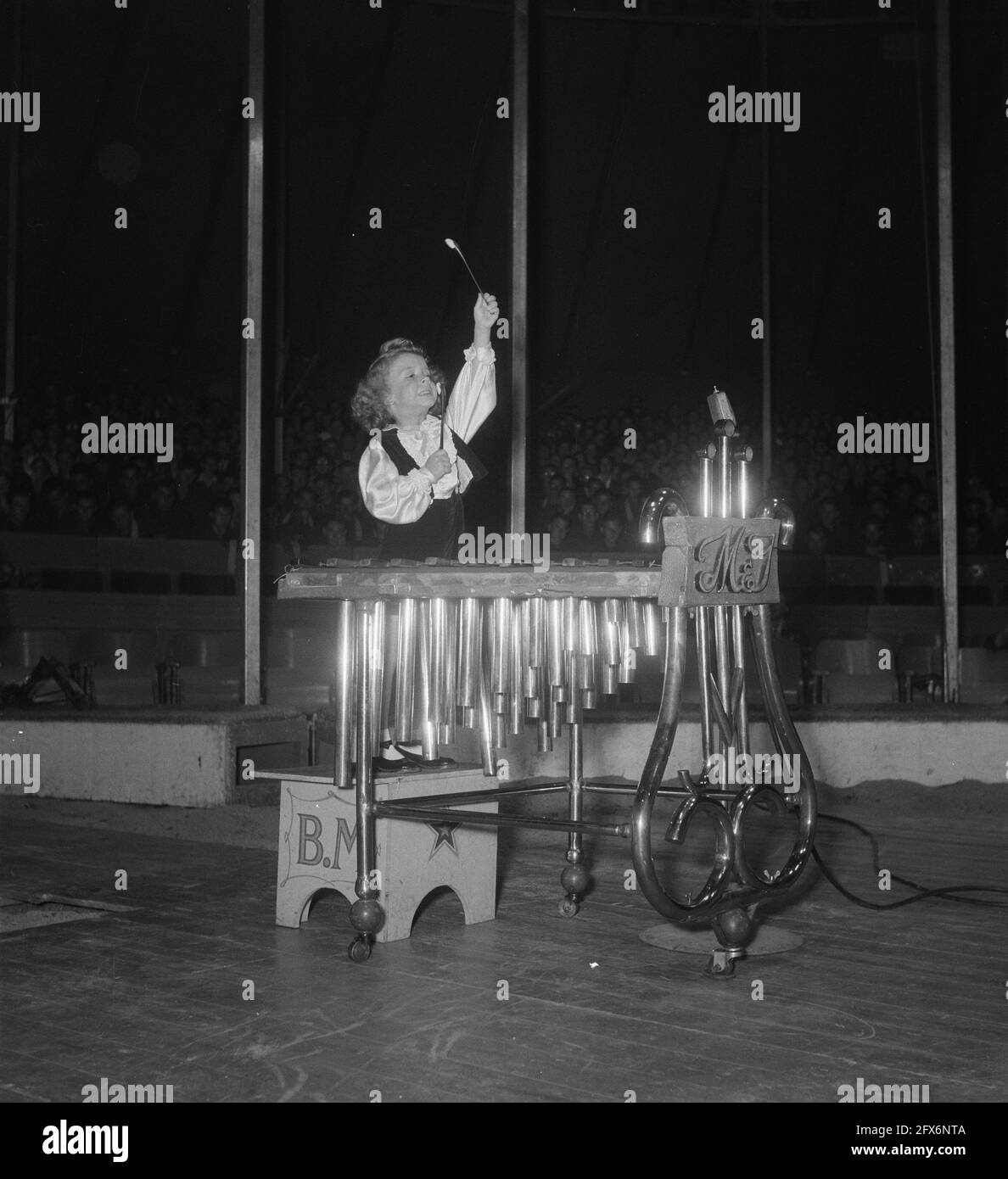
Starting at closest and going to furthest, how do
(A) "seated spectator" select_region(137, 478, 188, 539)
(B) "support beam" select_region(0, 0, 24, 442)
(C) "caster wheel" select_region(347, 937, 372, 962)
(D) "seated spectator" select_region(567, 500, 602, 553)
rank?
(C) "caster wheel" select_region(347, 937, 372, 962)
(A) "seated spectator" select_region(137, 478, 188, 539)
(D) "seated spectator" select_region(567, 500, 602, 553)
(B) "support beam" select_region(0, 0, 24, 442)

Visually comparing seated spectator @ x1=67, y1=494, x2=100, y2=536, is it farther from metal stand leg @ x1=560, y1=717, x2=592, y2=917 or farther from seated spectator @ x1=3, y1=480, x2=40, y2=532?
metal stand leg @ x1=560, y1=717, x2=592, y2=917

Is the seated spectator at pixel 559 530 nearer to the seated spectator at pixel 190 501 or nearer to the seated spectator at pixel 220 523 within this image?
the seated spectator at pixel 220 523

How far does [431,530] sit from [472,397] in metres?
0.41

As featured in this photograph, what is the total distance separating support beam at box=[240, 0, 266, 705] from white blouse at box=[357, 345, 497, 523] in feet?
6.74

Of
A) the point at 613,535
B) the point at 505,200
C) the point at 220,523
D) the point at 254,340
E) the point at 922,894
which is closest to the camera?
the point at 922,894

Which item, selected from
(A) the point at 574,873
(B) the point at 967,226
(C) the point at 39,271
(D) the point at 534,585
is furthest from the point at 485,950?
(B) the point at 967,226

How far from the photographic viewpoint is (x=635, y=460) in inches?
422

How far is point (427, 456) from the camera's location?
3953mm

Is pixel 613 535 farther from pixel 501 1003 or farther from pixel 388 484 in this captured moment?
pixel 501 1003

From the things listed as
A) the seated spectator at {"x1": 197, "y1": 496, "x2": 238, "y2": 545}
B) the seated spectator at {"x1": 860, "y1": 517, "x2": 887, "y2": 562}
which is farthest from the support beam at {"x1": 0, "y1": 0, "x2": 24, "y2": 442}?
the seated spectator at {"x1": 860, "y1": 517, "x2": 887, "y2": 562}

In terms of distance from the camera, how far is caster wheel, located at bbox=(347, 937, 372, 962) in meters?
3.37

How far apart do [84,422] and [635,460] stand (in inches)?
156

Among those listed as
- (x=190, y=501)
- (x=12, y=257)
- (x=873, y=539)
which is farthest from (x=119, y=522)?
(x=873, y=539)
